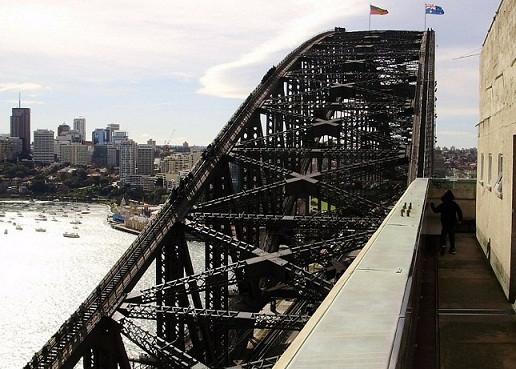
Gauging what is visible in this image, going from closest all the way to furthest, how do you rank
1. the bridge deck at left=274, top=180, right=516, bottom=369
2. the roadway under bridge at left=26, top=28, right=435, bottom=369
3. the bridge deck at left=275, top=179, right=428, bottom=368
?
the bridge deck at left=275, top=179, right=428, bottom=368 → the bridge deck at left=274, top=180, right=516, bottom=369 → the roadway under bridge at left=26, top=28, right=435, bottom=369

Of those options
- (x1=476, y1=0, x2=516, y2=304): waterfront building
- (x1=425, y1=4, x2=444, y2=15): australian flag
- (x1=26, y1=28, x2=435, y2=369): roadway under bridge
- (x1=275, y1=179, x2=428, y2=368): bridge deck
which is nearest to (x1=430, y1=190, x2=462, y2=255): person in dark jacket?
(x1=476, y1=0, x2=516, y2=304): waterfront building

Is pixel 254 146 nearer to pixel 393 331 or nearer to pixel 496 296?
pixel 496 296

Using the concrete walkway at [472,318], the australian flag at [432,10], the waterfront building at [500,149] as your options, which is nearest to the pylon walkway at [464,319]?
the concrete walkway at [472,318]

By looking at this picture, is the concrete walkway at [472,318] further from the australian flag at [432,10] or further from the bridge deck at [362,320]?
the australian flag at [432,10]

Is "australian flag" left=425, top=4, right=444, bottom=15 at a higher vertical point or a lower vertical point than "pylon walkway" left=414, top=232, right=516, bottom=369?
higher

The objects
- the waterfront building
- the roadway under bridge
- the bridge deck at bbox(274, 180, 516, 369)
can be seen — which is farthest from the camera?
the roadway under bridge

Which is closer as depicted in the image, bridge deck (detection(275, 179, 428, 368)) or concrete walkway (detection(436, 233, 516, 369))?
bridge deck (detection(275, 179, 428, 368))

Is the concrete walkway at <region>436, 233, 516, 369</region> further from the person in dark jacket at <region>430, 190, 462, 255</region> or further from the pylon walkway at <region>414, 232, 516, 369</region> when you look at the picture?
the person in dark jacket at <region>430, 190, 462, 255</region>
